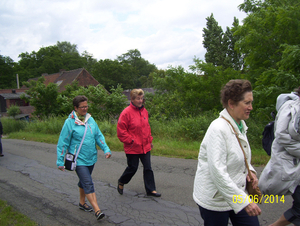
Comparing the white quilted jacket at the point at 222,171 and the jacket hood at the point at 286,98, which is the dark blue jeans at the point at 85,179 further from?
the jacket hood at the point at 286,98

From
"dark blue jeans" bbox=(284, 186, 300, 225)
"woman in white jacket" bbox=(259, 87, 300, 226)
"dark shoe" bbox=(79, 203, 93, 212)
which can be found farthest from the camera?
"dark shoe" bbox=(79, 203, 93, 212)

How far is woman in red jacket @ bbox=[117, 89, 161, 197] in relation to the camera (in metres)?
4.61

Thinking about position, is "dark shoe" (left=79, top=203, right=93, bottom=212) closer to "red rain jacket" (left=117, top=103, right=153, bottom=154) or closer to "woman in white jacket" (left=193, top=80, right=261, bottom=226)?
"red rain jacket" (left=117, top=103, right=153, bottom=154)

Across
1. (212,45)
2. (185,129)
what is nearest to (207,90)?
(185,129)

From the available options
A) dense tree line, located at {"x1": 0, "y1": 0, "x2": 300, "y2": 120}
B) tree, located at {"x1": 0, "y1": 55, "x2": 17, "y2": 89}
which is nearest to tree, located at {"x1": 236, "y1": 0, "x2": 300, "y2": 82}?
dense tree line, located at {"x1": 0, "y1": 0, "x2": 300, "y2": 120}

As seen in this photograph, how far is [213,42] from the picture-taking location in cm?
3017

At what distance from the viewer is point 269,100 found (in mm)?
8469

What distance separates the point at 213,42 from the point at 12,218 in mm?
29723

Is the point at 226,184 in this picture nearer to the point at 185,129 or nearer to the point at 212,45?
the point at 185,129

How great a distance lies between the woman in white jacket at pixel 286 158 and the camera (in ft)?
8.70

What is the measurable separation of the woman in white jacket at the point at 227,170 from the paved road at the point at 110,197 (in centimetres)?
156

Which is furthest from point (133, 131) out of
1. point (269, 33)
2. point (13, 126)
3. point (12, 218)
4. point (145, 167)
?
point (13, 126)

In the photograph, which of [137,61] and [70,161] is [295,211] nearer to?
[70,161]

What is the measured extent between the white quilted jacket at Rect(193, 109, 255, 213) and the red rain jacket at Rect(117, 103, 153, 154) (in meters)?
2.42
